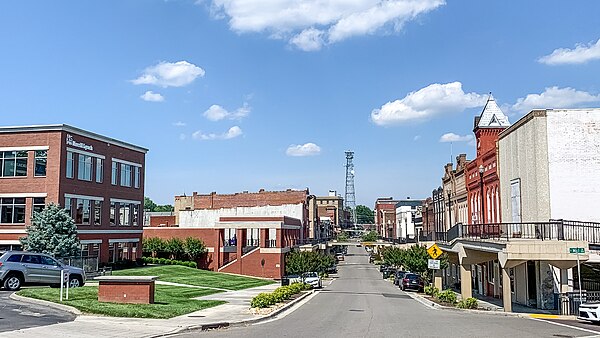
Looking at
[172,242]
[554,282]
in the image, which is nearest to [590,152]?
[554,282]

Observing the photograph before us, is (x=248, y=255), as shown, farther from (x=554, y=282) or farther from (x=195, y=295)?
(x=554, y=282)

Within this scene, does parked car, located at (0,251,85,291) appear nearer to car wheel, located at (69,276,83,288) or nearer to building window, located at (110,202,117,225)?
car wheel, located at (69,276,83,288)

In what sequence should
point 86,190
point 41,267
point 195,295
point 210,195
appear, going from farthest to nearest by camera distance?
point 210,195 < point 86,190 < point 195,295 < point 41,267

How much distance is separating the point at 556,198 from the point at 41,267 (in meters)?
23.9

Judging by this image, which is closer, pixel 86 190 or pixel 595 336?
pixel 595 336

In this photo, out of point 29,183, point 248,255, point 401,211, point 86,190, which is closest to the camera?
point 29,183

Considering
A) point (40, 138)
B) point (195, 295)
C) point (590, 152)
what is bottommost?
point (195, 295)

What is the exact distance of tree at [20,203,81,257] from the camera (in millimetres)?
39594

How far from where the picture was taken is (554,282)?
28.8 meters

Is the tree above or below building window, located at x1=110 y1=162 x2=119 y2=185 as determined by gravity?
below

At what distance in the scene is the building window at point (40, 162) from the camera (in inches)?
1698

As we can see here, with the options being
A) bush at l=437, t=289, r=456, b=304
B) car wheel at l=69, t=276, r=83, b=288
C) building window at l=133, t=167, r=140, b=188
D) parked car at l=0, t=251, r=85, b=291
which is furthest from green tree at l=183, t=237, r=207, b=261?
parked car at l=0, t=251, r=85, b=291

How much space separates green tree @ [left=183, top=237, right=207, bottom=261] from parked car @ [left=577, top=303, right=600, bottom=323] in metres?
45.5

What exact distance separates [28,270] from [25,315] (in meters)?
8.42
